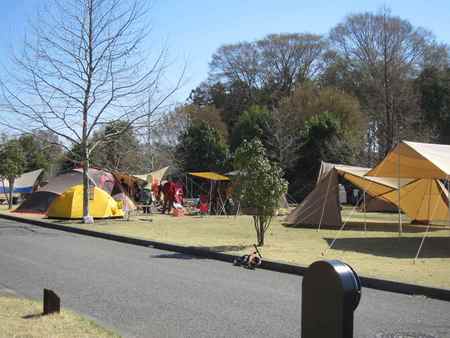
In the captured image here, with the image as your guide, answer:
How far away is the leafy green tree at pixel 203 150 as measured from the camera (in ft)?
164

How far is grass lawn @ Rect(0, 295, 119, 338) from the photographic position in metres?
5.56

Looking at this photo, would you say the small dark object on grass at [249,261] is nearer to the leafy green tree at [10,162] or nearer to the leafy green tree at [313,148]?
the leafy green tree at [10,162]

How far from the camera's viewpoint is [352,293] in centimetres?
331

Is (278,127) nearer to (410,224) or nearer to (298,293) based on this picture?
(410,224)

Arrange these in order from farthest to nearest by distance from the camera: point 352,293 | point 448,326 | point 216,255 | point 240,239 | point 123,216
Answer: point 123,216
point 240,239
point 216,255
point 448,326
point 352,293

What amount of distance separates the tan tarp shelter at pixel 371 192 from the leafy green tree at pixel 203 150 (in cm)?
2877

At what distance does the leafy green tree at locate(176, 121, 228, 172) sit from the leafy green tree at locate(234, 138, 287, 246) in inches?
1399

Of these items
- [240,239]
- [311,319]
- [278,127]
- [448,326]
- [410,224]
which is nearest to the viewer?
[311,319]

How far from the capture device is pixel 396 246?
14.1 meters

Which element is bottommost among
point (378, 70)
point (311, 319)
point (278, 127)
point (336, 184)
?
point (311, 319)

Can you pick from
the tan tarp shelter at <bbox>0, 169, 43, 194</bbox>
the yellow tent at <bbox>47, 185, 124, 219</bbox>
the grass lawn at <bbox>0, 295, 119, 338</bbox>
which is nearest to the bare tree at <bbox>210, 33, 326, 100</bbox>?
the tan tarp shelter at <bbox>0, 169, 43, 194</bbox>

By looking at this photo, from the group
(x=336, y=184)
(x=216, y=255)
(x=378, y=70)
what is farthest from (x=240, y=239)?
(x=378, y=70)

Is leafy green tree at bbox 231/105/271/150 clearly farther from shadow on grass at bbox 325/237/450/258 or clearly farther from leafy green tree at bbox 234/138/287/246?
leafy green tree at bbox 234/138/287/246

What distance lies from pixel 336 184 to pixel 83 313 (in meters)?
13.9
